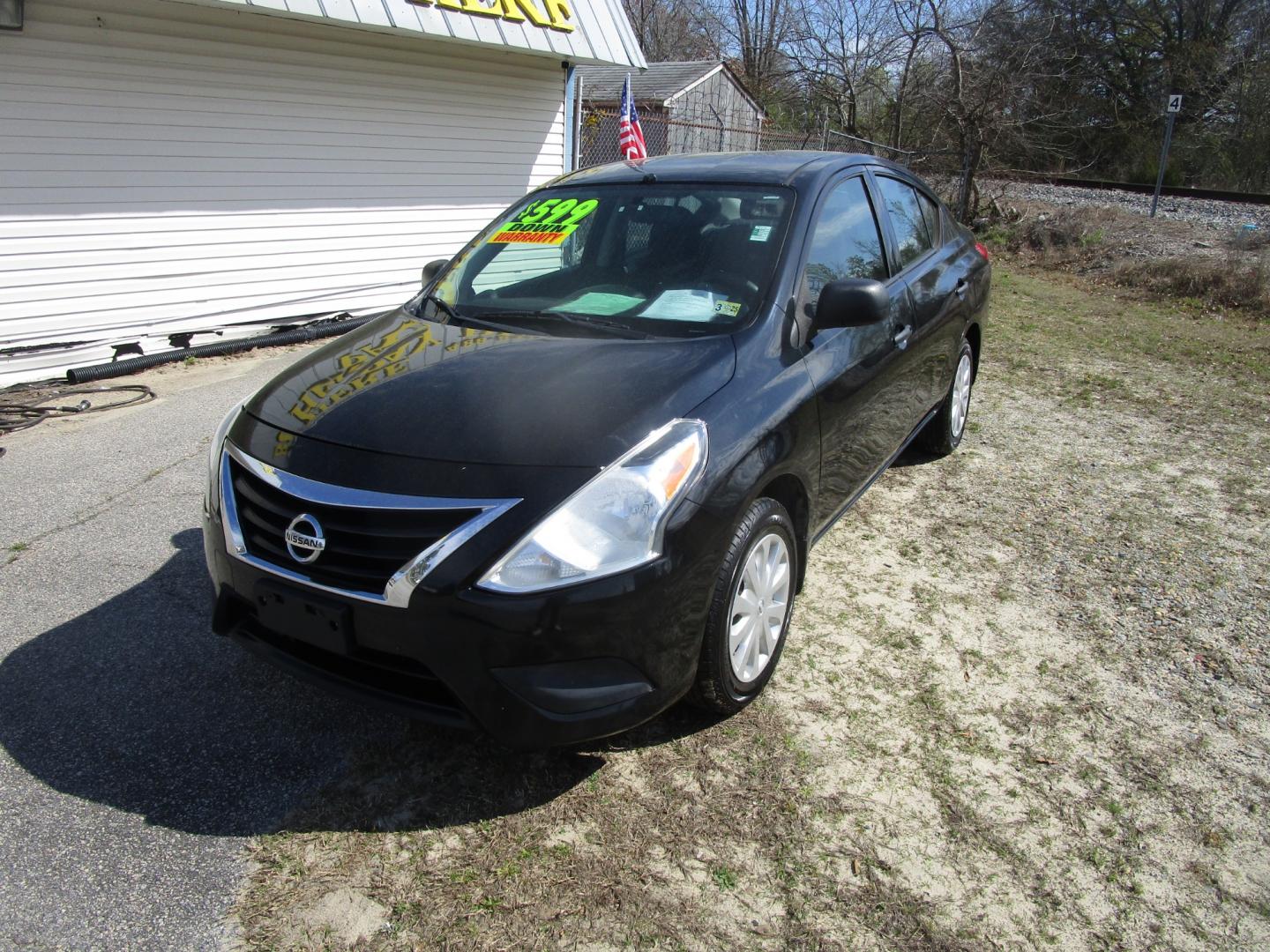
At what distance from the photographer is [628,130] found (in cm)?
1199

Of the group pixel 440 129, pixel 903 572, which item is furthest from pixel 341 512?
pixel 440 129

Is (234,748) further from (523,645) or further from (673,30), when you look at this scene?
(673,30)

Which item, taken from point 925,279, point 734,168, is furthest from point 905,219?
point 734,168

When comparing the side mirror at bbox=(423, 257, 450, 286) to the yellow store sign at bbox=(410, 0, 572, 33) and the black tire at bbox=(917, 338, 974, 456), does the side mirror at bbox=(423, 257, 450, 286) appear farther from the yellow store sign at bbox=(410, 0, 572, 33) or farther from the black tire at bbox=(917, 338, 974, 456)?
the yellow store sign at bbox=(410, 0, 572, 33)

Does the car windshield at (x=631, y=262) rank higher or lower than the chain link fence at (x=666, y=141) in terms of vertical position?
lower

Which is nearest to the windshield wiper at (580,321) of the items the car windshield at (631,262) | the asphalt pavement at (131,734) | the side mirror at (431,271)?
the car windshield at (631,262)

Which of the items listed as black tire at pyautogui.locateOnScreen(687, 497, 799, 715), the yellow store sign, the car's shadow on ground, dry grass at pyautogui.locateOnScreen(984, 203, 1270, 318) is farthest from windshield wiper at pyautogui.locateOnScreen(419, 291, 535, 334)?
dry grass at pyautogui.locateOnScreen(984, 203, 1270, 318)

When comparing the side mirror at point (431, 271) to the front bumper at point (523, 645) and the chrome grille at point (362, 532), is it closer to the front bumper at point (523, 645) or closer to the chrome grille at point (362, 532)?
the chrome grille at point (362, 532)

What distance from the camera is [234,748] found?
2.74 metres

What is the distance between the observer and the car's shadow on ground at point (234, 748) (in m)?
2.53

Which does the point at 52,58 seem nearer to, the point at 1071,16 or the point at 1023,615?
the point at 1023,615

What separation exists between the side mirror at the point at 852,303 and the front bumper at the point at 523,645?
1.05m

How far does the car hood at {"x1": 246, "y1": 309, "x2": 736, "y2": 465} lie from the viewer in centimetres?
242

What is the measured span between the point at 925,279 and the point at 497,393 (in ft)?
8.42
